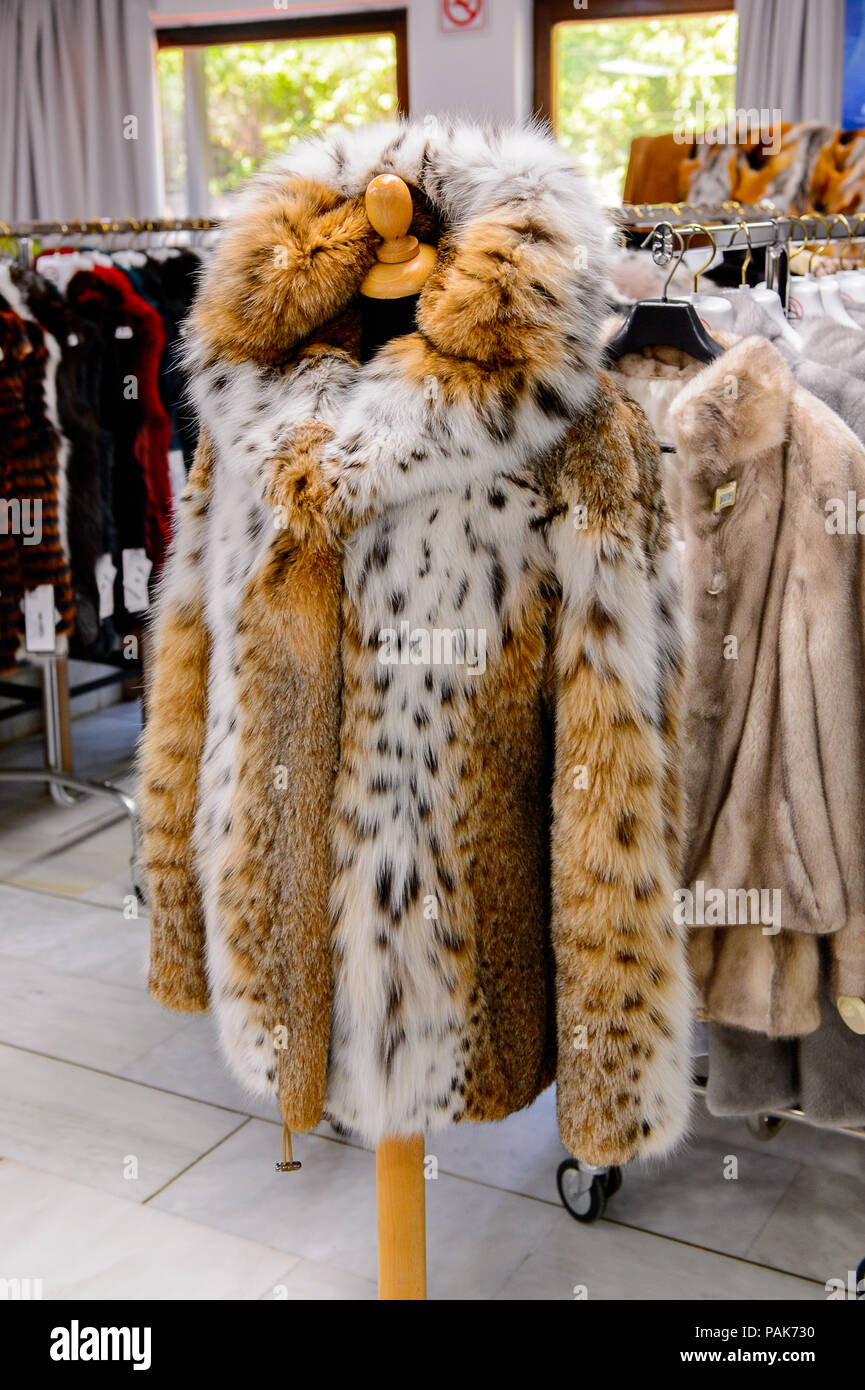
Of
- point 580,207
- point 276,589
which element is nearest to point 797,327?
point 580,207

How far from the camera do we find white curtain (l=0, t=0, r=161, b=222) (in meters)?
5.70

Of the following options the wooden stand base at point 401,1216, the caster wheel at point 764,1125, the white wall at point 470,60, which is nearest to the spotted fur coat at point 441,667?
the wooden stand base at point 401,1216

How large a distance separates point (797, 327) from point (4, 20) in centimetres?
522

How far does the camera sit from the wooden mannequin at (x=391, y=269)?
1.28m

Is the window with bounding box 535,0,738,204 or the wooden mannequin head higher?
the window with bounding box 535,0,738,204

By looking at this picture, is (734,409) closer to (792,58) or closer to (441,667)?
(441,667)

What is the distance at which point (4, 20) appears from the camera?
5855mm

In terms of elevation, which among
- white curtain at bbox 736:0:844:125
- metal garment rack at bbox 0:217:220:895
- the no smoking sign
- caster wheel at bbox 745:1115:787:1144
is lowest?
caster wheel at bbox 745:1115:787:1144

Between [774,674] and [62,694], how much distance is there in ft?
8.45

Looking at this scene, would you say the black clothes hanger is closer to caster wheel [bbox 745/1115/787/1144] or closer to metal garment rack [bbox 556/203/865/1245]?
metal garment rack [bbox 556/203/865/1245]

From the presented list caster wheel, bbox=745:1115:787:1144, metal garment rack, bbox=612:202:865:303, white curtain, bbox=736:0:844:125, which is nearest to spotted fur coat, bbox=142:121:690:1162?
metal garment rack, bbox=612:202:865:303

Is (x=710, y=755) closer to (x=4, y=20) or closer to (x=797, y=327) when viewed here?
(x=797, y=327)

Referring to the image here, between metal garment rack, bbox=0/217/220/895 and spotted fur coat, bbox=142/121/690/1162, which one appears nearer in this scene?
spotted fur coat, bbox=142/121/690/1162

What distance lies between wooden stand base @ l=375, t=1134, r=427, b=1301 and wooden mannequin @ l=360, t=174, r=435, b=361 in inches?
35.1
